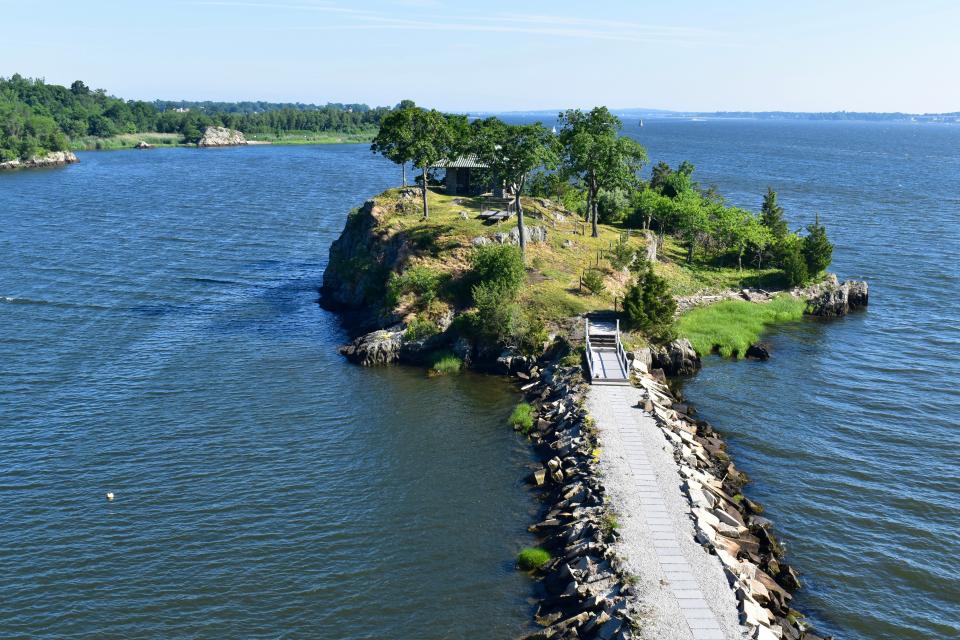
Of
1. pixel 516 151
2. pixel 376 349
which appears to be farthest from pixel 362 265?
pixel 516 151

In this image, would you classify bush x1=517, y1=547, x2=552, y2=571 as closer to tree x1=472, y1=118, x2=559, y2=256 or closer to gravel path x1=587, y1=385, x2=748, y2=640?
gravel path x1=587, y1=385, x2=748, y2=640

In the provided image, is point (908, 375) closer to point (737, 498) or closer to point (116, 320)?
point (737, 498)

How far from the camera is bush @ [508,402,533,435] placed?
158ft

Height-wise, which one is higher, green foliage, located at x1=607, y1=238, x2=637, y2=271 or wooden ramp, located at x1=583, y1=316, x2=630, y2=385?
green foliage, located at x1=607, y1=238, x2=637, y2=271

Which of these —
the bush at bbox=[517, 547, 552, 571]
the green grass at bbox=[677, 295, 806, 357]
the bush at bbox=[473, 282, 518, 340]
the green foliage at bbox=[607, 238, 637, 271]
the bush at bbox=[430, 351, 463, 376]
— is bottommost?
the bush at bbox=[517, 547, 552, 571]

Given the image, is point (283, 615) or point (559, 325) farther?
point (559, 325)

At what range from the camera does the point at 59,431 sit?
47.2 m

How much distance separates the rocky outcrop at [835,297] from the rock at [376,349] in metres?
42.7

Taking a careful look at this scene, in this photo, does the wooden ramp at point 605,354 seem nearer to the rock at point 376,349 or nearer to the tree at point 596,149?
the rock at point 376,349

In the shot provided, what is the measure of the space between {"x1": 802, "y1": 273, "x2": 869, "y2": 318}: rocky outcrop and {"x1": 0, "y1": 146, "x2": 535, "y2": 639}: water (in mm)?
37708

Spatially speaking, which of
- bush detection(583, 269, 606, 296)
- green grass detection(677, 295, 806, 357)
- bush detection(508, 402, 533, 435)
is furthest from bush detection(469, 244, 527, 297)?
green grass detection(677, 295, 806, 357)

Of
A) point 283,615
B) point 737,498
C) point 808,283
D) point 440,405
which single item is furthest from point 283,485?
point 808,283

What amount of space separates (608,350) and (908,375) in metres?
24.7

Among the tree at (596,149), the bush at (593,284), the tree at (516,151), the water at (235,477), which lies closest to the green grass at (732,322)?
the bush at (593,284)
